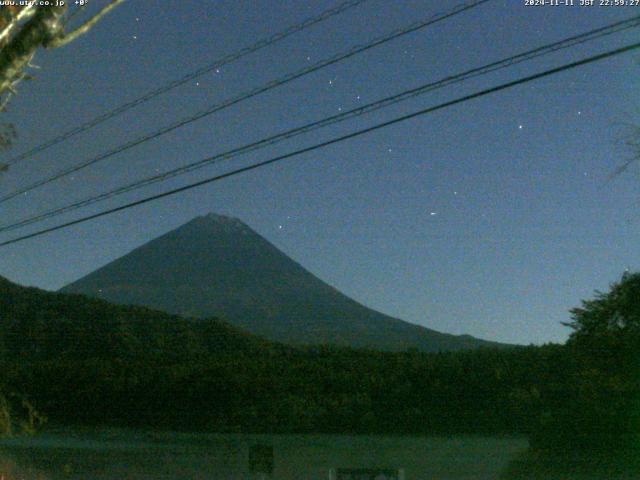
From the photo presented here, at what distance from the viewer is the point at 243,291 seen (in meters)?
71.0

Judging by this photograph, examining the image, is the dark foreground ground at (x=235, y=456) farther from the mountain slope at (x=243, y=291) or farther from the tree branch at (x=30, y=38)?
the mountain slope at (x=243, y=291)

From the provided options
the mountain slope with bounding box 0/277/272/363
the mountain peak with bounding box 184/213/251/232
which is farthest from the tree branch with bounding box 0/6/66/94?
the mountain peak with bounding box 184/213/251/232

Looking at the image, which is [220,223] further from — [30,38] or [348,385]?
[30,38]

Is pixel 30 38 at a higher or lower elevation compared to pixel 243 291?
lower

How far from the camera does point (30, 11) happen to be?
7828 mm

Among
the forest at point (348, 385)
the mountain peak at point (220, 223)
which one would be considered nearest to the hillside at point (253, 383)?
the forest at point (348, 385)

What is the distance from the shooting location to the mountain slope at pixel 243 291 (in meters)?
51.1

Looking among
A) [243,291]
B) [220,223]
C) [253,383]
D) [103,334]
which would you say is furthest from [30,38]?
[220,223]

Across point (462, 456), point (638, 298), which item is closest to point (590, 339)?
point (638, 298)

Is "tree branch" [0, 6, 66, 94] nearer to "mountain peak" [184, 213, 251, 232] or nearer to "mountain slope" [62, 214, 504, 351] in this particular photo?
"mountain slope" [62, 214, 504, 351]

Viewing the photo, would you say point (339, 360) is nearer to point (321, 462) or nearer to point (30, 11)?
point (321, 462)

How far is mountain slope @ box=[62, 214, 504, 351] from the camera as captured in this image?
168 ft

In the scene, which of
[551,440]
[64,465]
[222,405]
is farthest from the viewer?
[222,405]

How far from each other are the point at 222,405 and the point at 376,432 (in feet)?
18.3
